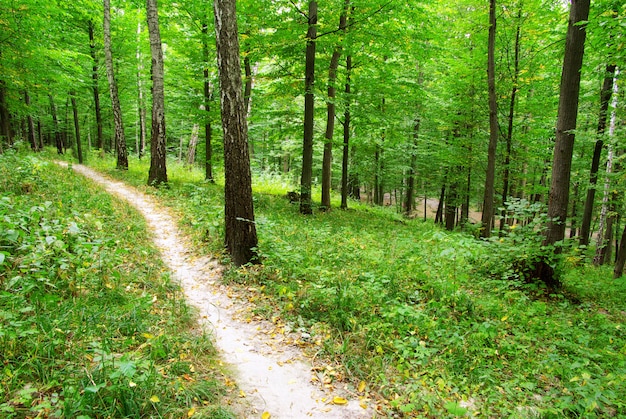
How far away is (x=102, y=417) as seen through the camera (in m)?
2.64

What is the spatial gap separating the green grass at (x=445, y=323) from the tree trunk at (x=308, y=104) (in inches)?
148

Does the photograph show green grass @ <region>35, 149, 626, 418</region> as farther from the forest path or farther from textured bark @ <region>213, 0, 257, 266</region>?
textured bark @ <region>213, 0, 257, 266</region>

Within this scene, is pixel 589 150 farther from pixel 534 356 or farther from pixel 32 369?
pixel 32 369

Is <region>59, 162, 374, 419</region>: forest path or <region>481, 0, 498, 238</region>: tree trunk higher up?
<region>481, 0, 498, 238</region>: tree trunk

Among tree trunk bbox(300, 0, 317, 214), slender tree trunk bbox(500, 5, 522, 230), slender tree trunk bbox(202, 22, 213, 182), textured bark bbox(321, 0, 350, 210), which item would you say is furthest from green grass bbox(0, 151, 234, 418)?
slender tree trunk bbox(500, 5, 522, 230)

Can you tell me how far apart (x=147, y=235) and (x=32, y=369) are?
516 cm

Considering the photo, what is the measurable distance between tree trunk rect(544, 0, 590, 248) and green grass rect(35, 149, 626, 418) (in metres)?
0.70

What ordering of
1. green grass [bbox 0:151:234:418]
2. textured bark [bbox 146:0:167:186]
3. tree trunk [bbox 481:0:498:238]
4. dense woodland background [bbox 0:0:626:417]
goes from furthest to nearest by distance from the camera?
textured bark [bbox 146:0:167:186]
tree trunk [bbox 481:0:498:238]
dense woodland background [bbox 0:0:626:417]
green grass [bbox 0:151:234:418]

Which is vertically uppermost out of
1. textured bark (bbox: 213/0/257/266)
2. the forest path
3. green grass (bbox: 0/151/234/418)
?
textured bark (bbox: 213/0/257/266)

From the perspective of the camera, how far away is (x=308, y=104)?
11719mm

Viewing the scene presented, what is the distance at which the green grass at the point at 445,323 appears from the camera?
374 cm

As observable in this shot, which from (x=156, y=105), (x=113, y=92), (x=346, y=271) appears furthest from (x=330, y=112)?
(x=113, y=92)

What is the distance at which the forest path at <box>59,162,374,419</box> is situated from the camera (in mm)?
3414

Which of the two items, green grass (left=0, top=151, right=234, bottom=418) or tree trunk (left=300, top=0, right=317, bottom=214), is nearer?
green grass (left=0, top=151, right=234, bottom=418)
